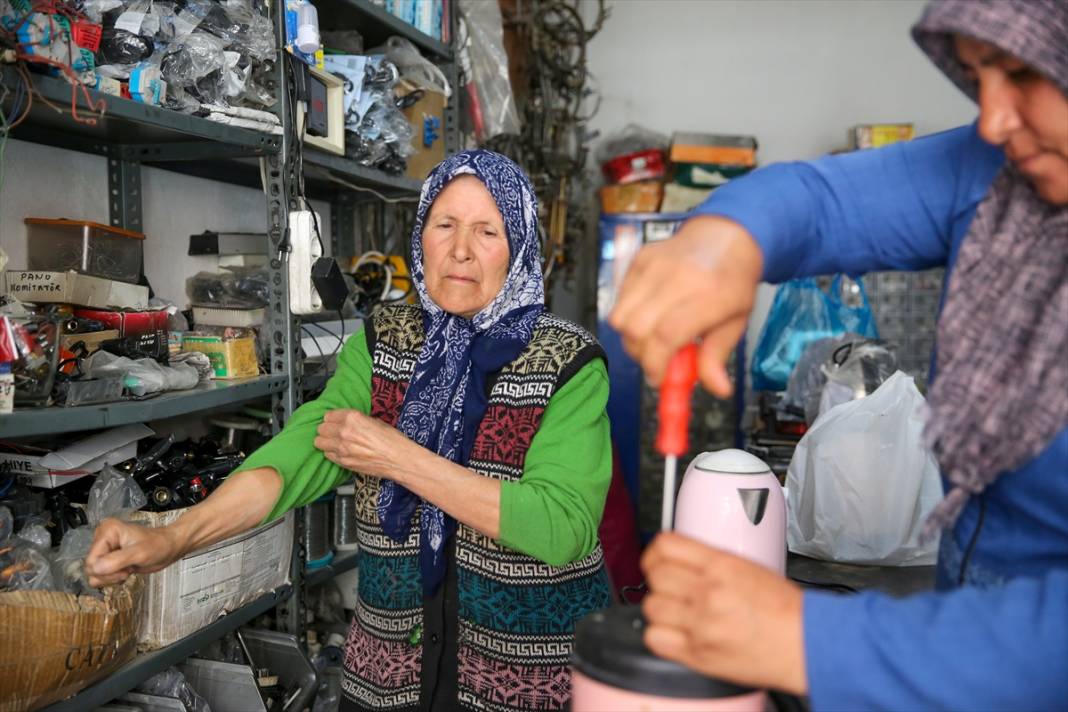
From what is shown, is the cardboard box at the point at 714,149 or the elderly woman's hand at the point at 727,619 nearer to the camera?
the elderly woman's hand at the point at 727,619

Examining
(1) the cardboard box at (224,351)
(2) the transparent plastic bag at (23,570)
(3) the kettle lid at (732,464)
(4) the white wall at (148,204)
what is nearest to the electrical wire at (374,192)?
(4) the white wall at (148,204)

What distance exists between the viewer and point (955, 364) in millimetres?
669

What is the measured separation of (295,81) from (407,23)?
0.65 m

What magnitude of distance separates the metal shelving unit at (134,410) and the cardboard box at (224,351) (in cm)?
3

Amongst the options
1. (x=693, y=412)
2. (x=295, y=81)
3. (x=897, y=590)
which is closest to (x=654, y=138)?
(x=693, y=412)

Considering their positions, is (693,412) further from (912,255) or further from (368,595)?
(912,255)

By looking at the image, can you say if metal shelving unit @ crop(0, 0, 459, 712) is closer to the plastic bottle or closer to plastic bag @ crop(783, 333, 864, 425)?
the plastic bottle

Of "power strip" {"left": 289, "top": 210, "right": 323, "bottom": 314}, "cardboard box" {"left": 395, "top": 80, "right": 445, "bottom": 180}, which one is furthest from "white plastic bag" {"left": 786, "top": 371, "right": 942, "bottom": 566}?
"cardboard box" {"left": 395, "top": 80, "right": 445, "bottom": 180}

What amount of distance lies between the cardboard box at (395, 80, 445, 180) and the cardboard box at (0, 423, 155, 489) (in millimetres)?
1149

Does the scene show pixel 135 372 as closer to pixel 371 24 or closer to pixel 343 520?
pixel 343 520

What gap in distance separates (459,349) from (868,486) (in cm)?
82

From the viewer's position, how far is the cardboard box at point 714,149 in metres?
3.88

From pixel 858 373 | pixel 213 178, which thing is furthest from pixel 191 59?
pixel 858 373

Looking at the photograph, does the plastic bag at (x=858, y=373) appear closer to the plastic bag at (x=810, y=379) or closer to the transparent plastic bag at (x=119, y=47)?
the plastic bag at (x=810, y=379)
